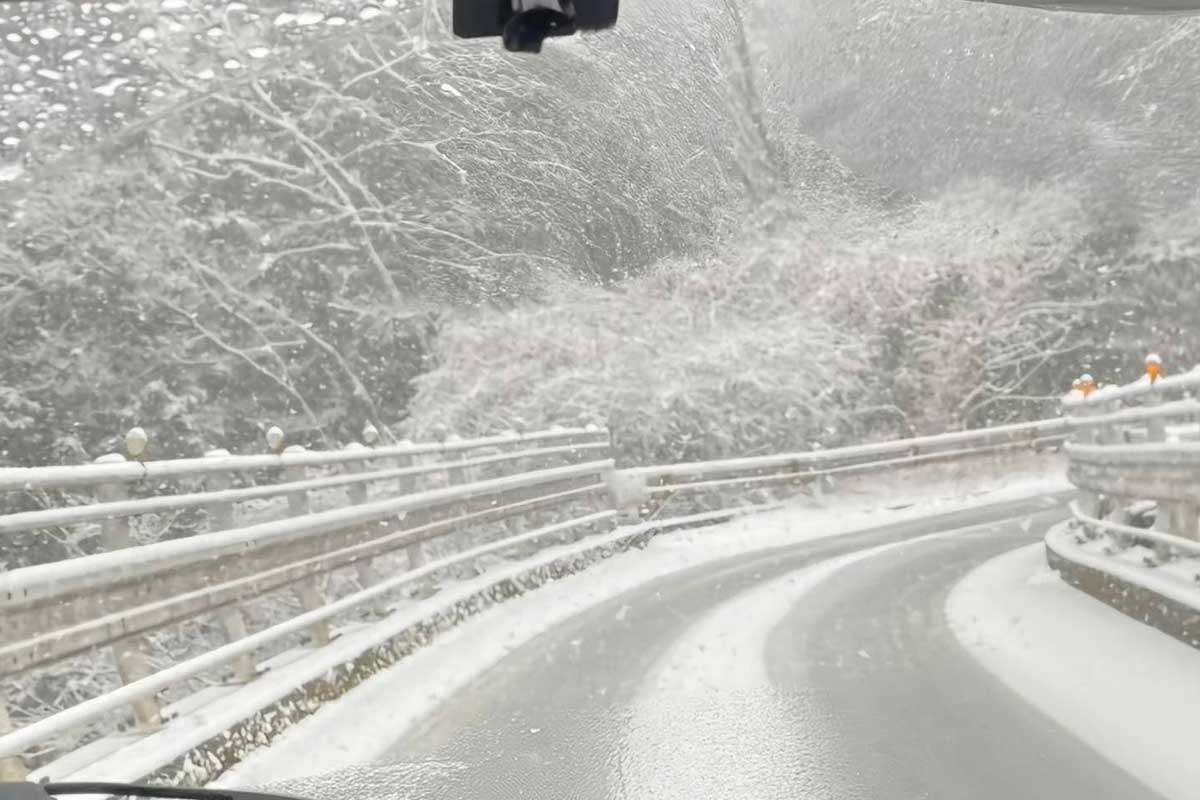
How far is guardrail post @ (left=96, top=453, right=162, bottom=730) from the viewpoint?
186 cm

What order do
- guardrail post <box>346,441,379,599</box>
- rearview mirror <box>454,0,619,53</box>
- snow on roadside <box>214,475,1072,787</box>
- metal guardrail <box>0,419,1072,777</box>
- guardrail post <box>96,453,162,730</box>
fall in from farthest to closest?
guardrail post <box>346,441,379,599</box>
snow on roadside <box>214,475,1072,787</box>
guardrail post <box>96,453,162,730</box>
metal guardrail <box>0,419,1072,777</box>
rearview mirror <box>454,0,619,53</box>

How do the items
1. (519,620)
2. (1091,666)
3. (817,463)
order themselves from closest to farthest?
(1091,666), (519,620), (817,463)

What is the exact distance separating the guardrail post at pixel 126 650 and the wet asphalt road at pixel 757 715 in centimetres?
52

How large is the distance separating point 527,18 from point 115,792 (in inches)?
42.1

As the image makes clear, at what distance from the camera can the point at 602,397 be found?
5199mm

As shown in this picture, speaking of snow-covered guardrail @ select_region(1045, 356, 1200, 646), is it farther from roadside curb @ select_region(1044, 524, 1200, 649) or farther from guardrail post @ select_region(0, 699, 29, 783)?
guardrail post @ select_region(0, 699, 29, 783)

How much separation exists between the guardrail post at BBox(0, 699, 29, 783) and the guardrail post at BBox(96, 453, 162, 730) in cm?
26

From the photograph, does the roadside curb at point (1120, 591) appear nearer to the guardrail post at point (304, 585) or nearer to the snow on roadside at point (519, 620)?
the snow on roadside at point (519, 620)

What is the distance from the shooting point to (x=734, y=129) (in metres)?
4.25

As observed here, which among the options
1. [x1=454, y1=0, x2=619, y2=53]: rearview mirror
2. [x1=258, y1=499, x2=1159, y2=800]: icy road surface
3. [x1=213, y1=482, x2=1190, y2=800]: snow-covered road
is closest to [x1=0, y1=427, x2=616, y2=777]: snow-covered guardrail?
[x1=213, y1=482, x2=1190, y2=800]: snow-covered road

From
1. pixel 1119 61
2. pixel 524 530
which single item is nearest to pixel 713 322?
pixel 524 530

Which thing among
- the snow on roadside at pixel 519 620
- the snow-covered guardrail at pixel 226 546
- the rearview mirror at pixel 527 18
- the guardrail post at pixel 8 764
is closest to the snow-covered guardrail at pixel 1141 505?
the snow on roadside at pixel 519 620

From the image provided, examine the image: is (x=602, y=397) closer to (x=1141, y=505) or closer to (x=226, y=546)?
(x=1141, y=505)

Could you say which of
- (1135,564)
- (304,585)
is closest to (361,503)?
(304,585)
